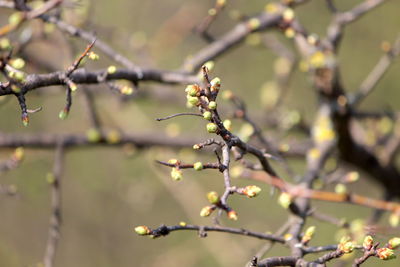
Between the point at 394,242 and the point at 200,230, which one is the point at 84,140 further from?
the point at 394,242

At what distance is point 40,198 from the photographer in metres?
6.58

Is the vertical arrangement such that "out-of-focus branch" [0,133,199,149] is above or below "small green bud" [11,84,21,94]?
above

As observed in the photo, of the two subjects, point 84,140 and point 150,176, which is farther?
point 150,176

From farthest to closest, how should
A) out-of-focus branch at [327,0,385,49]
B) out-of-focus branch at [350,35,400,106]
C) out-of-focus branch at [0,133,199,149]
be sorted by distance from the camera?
out-of-focus branch at [0,133,199,149], out-of-focus branch at [350,35,400,106], out-of-focus branch at [327,0,385,49]

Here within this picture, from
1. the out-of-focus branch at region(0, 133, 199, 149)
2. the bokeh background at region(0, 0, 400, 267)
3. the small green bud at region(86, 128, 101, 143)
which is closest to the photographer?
the out-of-focus branch at region(0, 133, 199, 149)

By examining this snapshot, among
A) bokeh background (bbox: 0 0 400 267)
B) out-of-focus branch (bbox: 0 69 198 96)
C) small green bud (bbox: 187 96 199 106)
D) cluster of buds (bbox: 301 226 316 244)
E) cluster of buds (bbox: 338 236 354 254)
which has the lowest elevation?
cluster of buds (bbox: 338 236 354 254)

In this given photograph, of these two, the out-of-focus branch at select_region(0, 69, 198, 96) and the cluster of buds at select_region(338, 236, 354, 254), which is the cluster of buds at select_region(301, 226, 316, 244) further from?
the out-of-focus branch at select_region(0, 69, 198, 96)

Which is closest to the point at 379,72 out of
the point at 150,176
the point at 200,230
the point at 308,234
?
the point at 308,234

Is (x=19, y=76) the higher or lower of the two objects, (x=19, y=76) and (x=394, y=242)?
the higher

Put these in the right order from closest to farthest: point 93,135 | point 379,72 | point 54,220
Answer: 1. point 54,220
2. point 379,72
3. point 93,135

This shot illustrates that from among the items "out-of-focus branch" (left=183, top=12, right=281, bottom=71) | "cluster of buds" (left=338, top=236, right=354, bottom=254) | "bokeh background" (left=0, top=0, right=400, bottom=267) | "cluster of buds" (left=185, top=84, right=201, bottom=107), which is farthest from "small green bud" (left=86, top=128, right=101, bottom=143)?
"cluster of buds" (left=338, top=236, right=354, bottom=254)

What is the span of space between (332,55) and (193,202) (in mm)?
2738

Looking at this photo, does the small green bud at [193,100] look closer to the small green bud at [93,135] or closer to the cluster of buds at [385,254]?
the cluster of buds at [385,254]

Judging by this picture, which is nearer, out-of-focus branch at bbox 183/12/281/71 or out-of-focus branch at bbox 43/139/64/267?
out-of-focus branch at bbox 43/139/64/267
